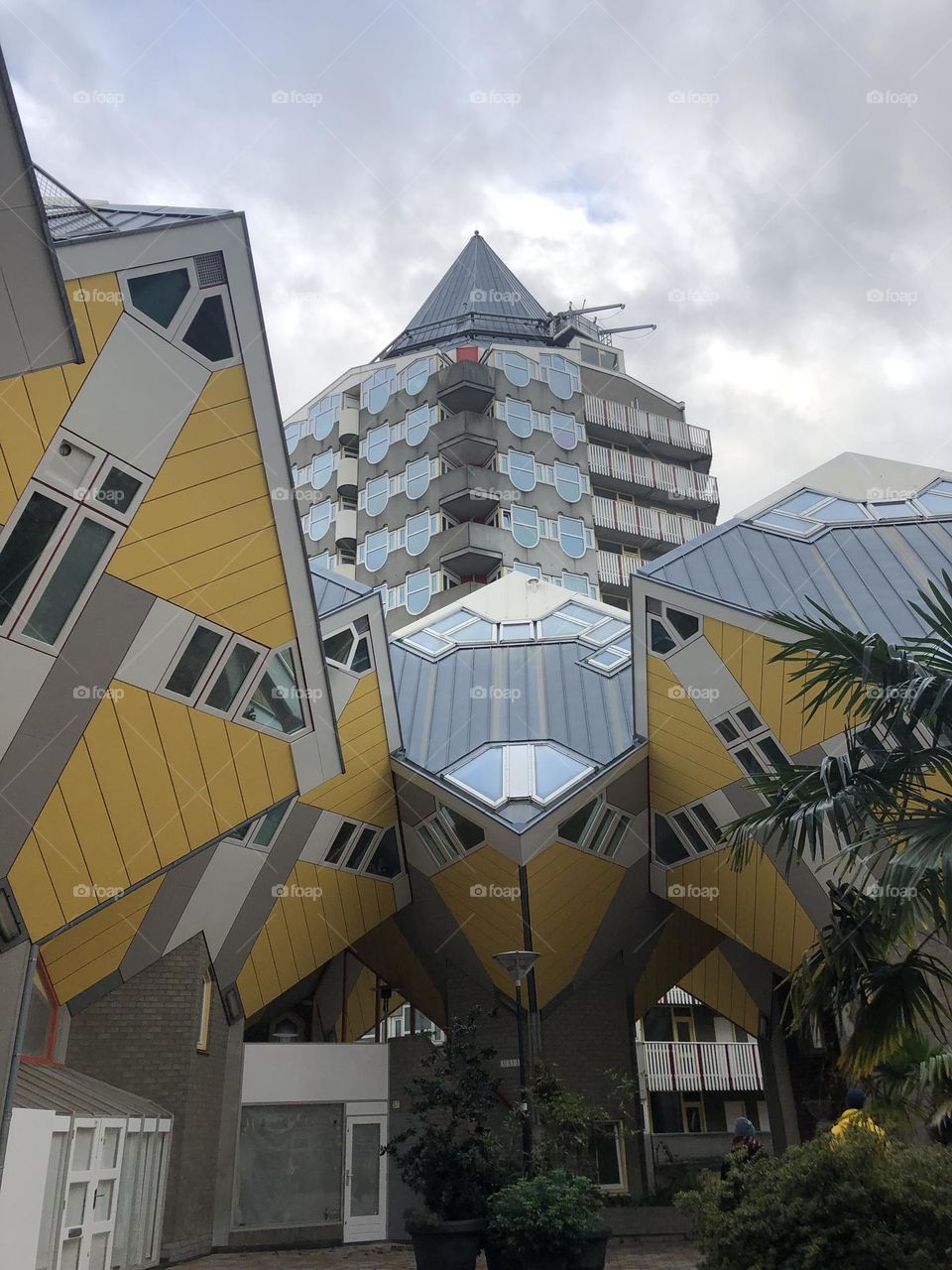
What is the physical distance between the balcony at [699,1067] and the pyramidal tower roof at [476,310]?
32.3 m

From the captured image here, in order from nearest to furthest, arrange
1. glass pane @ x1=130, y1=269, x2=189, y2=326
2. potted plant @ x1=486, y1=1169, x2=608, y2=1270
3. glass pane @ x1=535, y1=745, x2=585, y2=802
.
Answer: glass pane @ x1=130, y1=269, x2=189, y2=326
potted plant @ x1=486, y1=1169, x2=608, y2=1270
glass pane @ x1=535, y1=745, x2=585, y2=802

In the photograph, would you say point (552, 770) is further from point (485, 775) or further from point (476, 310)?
point (476, 310)

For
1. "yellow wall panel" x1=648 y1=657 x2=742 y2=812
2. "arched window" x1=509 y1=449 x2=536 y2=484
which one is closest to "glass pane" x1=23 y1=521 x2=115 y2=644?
"yellow wall panel" x1=648 y1=657 x2=742 y2=812

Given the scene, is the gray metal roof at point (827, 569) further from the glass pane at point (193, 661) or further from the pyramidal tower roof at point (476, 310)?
the pyramidal tower roof at point (476, 310)

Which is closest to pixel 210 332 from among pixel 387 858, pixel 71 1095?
pixel 71 1095

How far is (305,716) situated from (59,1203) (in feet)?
21.1

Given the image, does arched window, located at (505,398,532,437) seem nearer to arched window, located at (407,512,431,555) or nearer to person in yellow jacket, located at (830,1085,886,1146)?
arched window, located at (407,512,431,555)

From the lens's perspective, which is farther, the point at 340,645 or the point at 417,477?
the point at 417,477

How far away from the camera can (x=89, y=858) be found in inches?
450

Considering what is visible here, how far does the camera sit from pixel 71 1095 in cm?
1388

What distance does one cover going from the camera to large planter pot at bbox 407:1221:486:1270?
13039mm

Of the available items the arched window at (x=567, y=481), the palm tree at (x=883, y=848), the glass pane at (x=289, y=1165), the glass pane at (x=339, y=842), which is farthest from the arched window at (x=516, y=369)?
the palm tree at (x=883, y=848)

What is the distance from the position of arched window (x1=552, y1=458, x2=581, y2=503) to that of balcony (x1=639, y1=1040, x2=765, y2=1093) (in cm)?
2237

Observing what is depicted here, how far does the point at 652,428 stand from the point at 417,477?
41.6 feet
